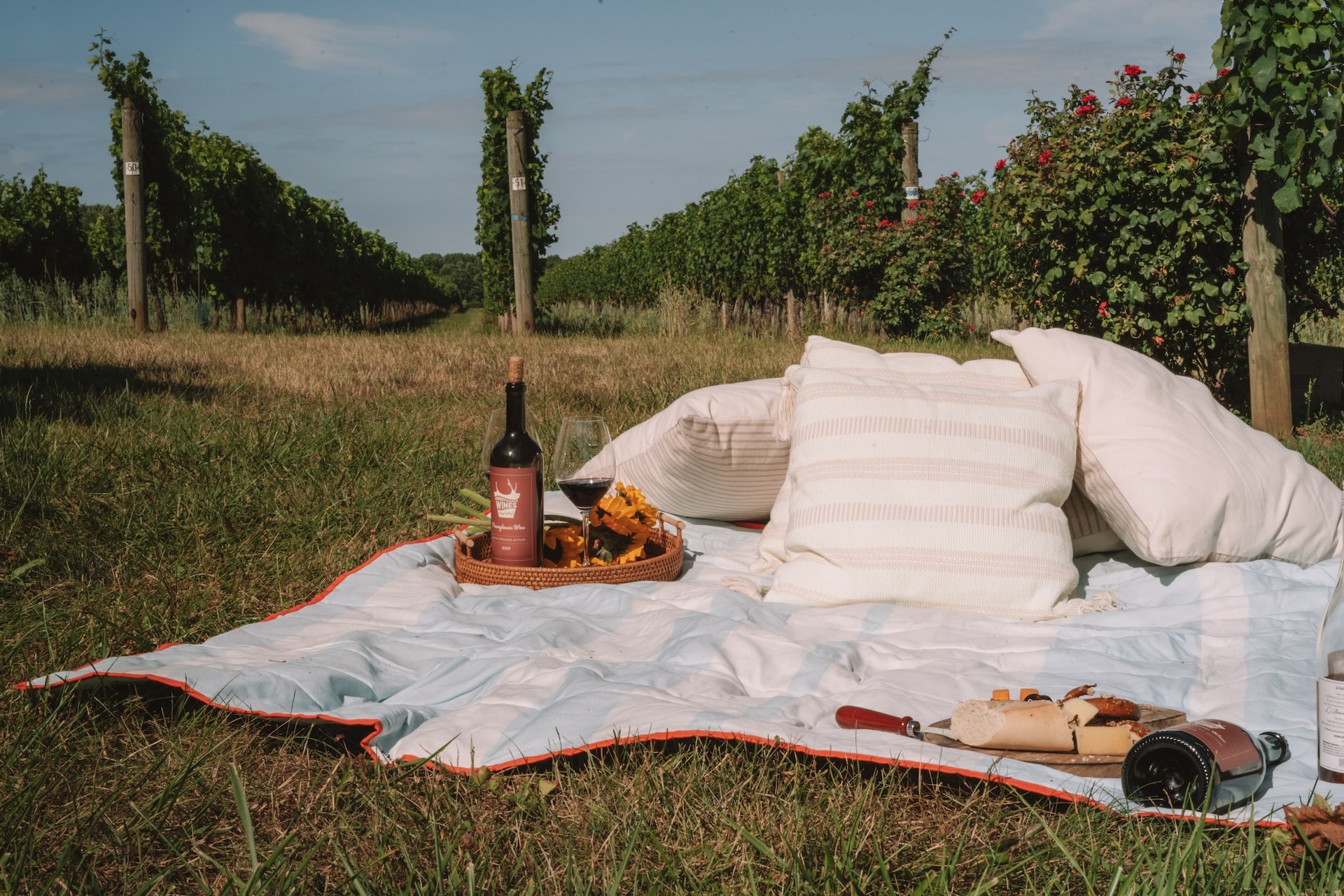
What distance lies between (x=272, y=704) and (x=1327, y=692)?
5.44 ft

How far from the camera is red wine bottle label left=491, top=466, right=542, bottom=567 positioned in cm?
257

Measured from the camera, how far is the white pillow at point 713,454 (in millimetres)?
2959

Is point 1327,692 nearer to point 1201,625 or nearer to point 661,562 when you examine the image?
point 1201,625

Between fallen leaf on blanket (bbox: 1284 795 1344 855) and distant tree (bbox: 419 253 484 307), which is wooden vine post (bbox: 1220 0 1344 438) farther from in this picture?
distant tree (bbox: 419 253 484 307)

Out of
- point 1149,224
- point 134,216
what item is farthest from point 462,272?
point 1149,224

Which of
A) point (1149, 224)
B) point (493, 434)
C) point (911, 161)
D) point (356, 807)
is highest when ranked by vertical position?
point (911, 161)

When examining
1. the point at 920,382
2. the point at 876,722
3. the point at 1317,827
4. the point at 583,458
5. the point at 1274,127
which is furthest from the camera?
the point at 1274,127

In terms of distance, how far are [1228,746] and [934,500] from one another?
3.58ft

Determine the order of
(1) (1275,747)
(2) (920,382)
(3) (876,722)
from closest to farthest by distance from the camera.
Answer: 1. (1) (1275,747)
2. (3) (876,722)
3. (2) (920,382)

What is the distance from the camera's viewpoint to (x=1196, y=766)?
140cm

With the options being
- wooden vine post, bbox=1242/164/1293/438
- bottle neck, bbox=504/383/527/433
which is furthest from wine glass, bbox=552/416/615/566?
wooden vine post, bbox=1242/164/1293/438

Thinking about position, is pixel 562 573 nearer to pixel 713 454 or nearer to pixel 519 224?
pixel 713 454

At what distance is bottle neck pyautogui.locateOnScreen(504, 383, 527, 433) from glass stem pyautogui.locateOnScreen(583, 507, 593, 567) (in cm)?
28

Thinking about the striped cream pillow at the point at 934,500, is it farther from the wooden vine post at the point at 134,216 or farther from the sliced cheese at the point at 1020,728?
the wooden vine post at the point at 134,216
